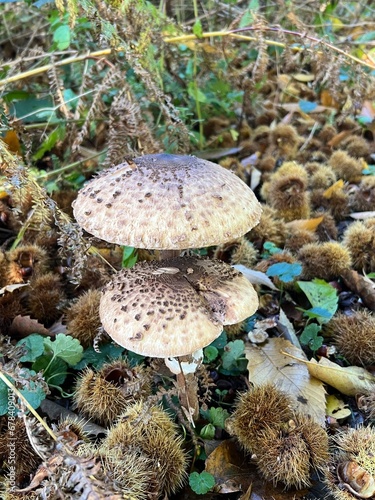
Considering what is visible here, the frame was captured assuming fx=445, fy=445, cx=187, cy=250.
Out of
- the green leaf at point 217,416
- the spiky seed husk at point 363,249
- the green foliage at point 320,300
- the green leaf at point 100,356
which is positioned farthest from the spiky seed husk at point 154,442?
the spiky seed husk at point 363,249

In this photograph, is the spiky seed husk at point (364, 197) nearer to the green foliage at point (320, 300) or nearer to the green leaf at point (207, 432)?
the green foliage at point (320, 300)

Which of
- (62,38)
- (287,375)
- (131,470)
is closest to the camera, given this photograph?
(131,470)

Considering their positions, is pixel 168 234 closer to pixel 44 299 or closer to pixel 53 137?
pixel 44 299

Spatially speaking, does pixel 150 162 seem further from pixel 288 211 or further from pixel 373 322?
pixel 288 211

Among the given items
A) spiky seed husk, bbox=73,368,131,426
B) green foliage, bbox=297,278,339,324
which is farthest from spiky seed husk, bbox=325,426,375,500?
spiky seed husk, bbox=73,368,131,426

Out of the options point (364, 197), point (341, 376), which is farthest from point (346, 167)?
point (341, 376)

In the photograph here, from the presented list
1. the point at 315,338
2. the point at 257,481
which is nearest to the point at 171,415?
the point at 257,481

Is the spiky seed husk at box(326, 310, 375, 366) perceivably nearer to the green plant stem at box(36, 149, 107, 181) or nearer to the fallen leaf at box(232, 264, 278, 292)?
the fallen leaf at box(232, 264, 278, 292)
